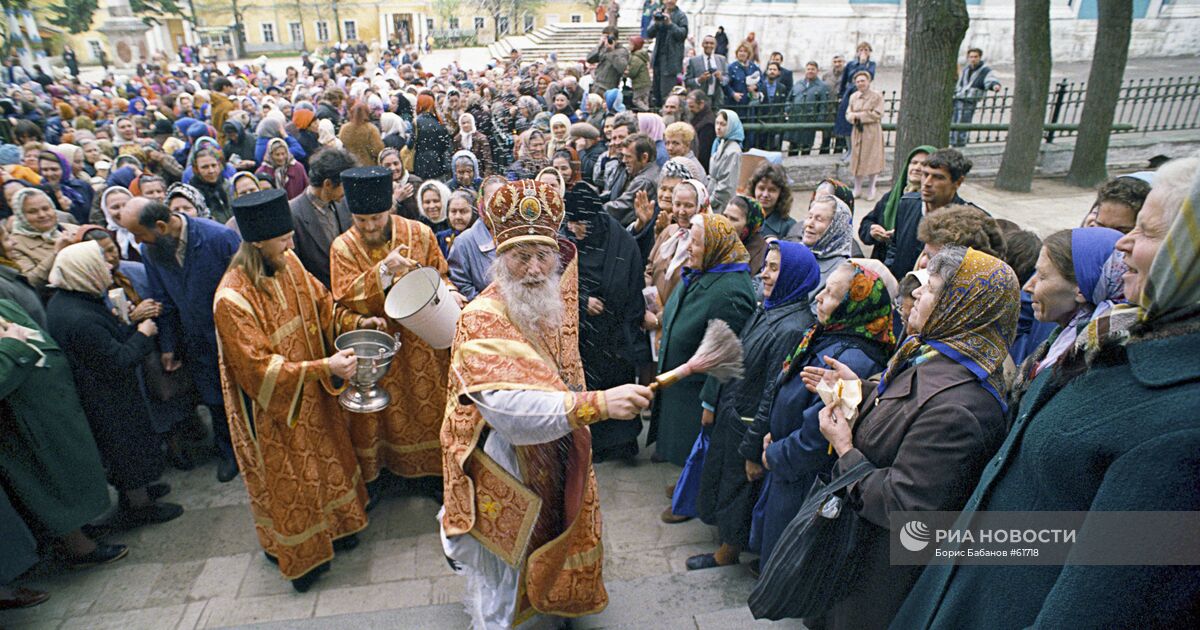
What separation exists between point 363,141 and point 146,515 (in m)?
6.39

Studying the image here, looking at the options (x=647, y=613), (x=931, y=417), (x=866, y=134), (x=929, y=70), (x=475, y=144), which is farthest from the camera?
(x=866, y=134)

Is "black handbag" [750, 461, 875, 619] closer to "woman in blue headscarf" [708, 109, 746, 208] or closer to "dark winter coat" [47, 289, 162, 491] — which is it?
"dark winter coat" [47, 289, 162, 491]

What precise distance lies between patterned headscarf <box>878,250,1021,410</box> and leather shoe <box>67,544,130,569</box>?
487 cm

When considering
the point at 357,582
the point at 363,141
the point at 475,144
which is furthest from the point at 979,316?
the point at 363,141

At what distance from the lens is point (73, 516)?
12.6 feet

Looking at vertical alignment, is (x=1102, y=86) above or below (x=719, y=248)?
above

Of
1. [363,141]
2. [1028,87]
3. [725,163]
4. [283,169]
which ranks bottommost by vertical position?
[283,169]

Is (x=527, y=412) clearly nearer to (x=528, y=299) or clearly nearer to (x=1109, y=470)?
(x=528, y=299)

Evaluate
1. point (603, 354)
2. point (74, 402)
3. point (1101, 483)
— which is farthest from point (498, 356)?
point (74, 402)

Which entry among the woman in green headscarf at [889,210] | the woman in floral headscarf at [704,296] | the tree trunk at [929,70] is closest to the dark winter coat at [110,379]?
the woman in floral headscarf at [704,296]

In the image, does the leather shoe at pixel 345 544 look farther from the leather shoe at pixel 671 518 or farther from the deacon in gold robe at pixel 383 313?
the leather shoe at pixel 671 518

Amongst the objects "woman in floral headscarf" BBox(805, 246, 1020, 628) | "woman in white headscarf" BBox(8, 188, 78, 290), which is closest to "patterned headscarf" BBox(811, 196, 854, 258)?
"woman in floral headscarf" BBox(805, 246, 1020, 628)

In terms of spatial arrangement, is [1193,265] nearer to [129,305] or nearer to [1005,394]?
[1005,394]

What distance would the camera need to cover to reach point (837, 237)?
4535 millimetres
